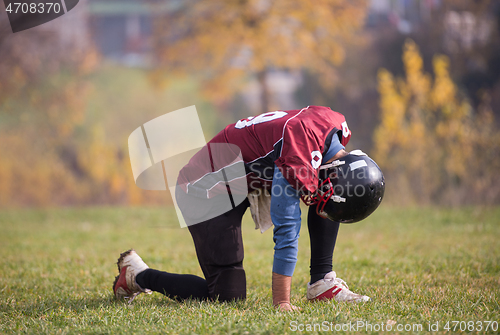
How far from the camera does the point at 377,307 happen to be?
296cm

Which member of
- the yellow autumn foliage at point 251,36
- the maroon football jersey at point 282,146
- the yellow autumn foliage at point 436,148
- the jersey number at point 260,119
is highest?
the yellow autumn foliage at point 251,36

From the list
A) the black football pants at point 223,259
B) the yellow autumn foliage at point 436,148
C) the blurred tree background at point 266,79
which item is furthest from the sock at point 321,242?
the blurred tree background at point 266,79

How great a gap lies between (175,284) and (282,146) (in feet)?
4.47

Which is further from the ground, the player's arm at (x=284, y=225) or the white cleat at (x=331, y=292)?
the player's arm at (x=284, y=225)

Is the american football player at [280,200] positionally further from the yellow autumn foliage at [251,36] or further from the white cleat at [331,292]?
the yellow autumn foliage at [251,36]

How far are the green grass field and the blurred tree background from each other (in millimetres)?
3176

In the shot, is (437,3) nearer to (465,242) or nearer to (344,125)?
(465,242)

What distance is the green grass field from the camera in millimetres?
2641

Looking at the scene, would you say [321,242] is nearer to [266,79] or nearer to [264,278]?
[264,278]

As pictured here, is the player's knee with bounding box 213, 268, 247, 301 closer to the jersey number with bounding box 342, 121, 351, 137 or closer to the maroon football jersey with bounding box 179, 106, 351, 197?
the maroon football jersey with bounding box 179, 106, 351, 197

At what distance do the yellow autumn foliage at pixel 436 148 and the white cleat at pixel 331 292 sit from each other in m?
6.96

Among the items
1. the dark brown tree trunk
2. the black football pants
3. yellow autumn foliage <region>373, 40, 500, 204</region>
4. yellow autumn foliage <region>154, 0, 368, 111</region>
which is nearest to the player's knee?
the black football pants

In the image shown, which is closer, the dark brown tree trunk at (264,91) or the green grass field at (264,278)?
the green grass field at (264,278)

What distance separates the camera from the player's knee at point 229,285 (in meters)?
3.10
